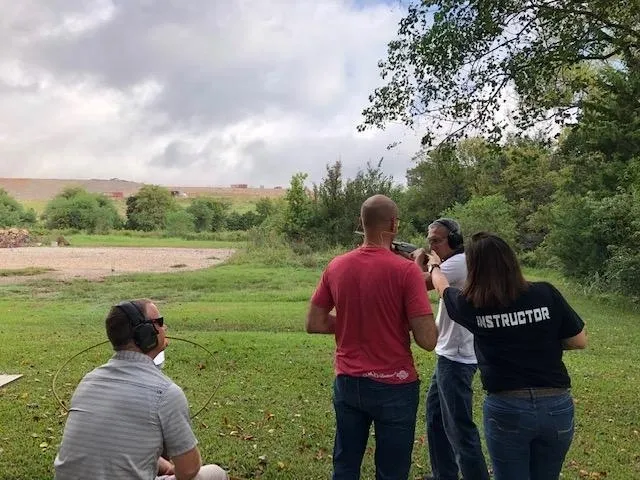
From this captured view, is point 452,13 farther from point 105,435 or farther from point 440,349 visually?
point 105,435

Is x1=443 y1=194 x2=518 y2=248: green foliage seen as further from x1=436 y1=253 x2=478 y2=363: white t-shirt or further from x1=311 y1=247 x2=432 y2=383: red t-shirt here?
x1=311 y1=247 x2=432 y2=383: red t-shirt

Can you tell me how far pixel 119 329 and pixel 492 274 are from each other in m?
1.52

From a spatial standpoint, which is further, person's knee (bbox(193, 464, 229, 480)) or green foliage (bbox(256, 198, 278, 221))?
green foliage (bbox(256, 198, 278, 221))

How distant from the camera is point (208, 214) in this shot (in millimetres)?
62781

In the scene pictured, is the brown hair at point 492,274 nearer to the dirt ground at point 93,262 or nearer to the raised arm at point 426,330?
the raised arm at point 426,330

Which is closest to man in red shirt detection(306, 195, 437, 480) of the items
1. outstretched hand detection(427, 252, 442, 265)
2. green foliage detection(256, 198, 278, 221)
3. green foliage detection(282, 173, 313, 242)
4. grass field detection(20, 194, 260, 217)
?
outstretched hand detection(427, 252, 442, 265)

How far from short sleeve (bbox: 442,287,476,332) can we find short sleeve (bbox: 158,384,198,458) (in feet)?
3.99

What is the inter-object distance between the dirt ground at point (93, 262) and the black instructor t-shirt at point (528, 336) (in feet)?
68.7

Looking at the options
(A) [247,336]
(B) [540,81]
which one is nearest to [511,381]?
(B) [540,81]

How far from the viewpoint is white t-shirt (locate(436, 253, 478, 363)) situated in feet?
11.2

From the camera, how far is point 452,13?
21.5 feet

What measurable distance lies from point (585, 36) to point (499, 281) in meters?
5.65

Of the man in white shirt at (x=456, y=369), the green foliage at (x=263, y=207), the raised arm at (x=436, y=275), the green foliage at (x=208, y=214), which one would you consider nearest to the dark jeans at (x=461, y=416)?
the man in white shirt at (x=456, y=369)

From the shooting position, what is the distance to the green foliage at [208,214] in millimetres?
62094
